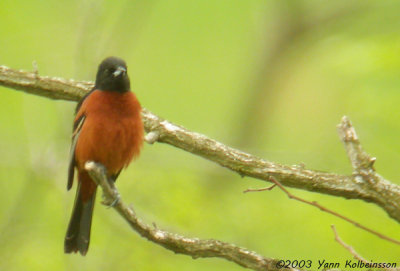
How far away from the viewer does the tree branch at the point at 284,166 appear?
471 centimetres

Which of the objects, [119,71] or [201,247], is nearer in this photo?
[201,247]

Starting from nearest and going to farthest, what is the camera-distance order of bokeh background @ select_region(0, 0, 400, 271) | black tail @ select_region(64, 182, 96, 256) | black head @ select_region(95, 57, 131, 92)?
black head @ select_region(95, 57, 131, 92)
black tail @ select_region(64, 182, 96, 256)
bokeh background @ select_region(0, 0, 400, 271)

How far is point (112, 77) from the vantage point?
5.61 m

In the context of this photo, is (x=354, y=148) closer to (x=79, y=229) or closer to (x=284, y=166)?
(x=284, y=166)

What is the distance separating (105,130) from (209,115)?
745 centimetres

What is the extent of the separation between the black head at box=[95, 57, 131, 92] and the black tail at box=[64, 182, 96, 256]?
809 mm

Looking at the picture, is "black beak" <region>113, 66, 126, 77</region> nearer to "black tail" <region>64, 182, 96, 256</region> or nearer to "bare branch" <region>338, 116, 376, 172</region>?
"black tail" <region>64, 182, 96, 256</region>

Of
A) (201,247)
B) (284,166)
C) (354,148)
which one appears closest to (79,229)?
(201,247)

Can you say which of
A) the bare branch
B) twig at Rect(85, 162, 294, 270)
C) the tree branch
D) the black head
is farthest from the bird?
the bare branch

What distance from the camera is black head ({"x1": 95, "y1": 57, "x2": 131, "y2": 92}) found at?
5.59 meters

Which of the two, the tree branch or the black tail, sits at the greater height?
the tree branch

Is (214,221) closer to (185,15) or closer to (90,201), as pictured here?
(90,201)

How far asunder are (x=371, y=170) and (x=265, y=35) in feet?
22.9

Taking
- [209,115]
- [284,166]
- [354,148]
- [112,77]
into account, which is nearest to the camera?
[354,148]
